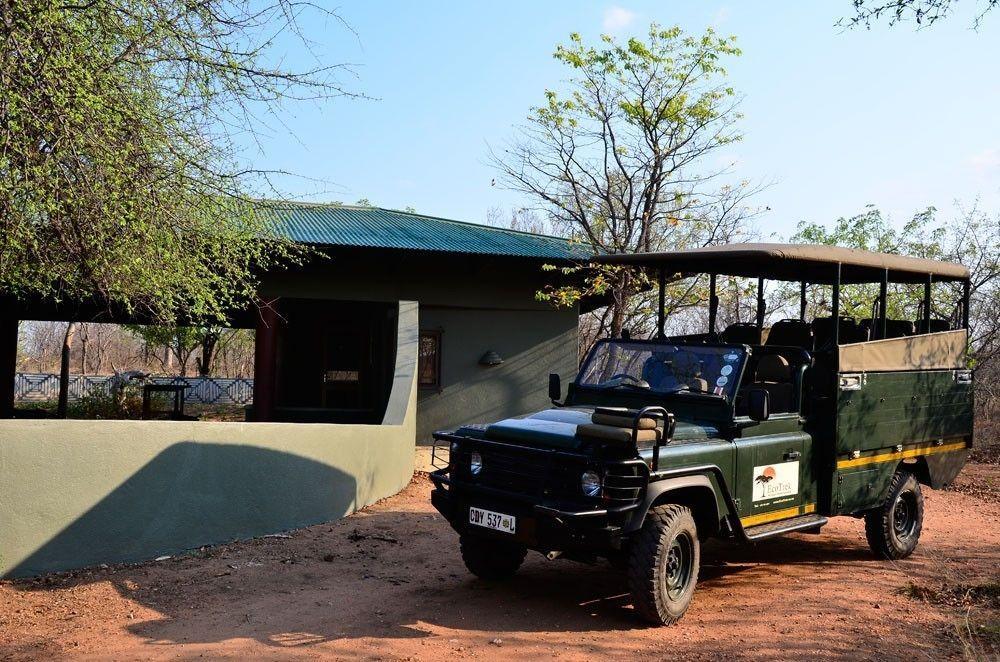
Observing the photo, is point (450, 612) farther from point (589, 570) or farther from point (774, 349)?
point (774, 349)

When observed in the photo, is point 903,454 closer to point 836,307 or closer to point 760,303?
point 836,307

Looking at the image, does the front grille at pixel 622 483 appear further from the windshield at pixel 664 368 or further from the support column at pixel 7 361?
the support column at pixel 7 361

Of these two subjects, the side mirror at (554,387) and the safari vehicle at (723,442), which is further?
the side mirror at (554,387)

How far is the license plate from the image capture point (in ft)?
18.0

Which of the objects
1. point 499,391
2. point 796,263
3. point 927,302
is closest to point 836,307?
point 796,263

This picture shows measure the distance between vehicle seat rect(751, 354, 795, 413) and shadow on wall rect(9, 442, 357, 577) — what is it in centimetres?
419

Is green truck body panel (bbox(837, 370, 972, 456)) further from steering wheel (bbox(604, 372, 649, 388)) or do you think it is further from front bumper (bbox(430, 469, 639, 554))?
front bumper (bbox(430, 469, 639, 554))

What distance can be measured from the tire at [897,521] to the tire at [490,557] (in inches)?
128

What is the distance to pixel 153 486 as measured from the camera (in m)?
7.08

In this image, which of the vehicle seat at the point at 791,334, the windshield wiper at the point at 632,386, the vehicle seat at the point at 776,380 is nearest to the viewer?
the windshield wiper at the point at 632,386

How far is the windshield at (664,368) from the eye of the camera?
643 centimetres

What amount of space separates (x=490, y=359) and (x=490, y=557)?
9.01 m

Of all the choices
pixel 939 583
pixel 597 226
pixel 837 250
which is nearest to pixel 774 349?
pixel 837 250

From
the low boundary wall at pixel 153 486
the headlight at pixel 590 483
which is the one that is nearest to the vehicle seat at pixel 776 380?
the headlight at pixel 590 483
